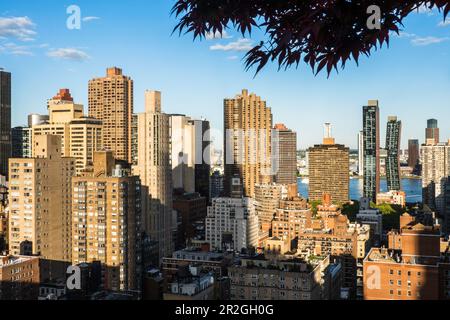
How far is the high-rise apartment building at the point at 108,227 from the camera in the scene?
35.3ft

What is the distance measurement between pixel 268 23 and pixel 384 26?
0.26 meters

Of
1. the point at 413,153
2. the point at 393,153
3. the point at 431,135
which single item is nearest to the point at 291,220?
the point at 431,135

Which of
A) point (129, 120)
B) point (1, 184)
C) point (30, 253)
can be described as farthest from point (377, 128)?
point (30, 253)

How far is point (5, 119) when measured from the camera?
1602 centimetres

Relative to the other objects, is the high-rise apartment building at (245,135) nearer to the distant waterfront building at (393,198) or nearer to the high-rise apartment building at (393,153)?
the distant waterfront building at (393,198)

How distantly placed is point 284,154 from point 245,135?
15.7 ft

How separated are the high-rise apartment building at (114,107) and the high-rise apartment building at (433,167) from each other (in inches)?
539

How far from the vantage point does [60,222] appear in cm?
1152

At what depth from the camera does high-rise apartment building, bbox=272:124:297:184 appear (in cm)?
2397

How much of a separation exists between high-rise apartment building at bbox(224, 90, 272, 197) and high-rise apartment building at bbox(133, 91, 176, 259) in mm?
4716

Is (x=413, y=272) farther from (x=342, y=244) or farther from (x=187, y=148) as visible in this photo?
(x=187, y=148)

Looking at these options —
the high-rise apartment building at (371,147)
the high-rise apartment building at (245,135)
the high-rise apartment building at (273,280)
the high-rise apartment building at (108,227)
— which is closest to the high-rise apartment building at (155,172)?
the high-rise apartment building at (108,227)
